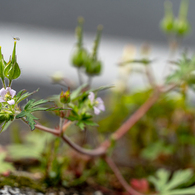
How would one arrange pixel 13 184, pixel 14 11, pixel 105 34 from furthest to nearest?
1. pixel 105 34
2. pixel 14 11
3. pixel 13 184

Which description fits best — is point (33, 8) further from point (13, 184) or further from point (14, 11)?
point (13, 184)

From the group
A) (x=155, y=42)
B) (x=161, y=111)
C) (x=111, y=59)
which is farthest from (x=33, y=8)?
(x=161, y=111)

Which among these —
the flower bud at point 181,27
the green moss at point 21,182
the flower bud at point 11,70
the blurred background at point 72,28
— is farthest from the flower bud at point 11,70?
the blurred background at point 72,28

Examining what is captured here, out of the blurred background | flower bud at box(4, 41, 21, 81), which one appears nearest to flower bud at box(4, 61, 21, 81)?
flower bud at box(4, 41, 21, 81)

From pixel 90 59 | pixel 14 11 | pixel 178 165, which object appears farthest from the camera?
pixel 14 11

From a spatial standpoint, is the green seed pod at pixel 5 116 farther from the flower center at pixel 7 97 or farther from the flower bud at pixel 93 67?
the flower bud at pixel 93 67
